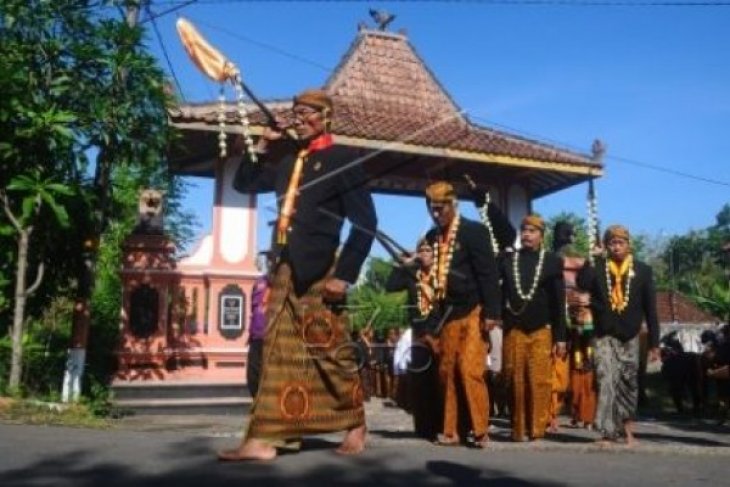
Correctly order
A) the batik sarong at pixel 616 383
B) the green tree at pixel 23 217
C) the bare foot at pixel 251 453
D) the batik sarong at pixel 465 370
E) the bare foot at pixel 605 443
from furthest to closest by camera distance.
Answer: the green tree at pixel 23 217
the batik sarong at pixel 616 383
the bare foot at pixel 605 443
the batik sarong at pixel 465 370
the bare foot at pixel 251 453

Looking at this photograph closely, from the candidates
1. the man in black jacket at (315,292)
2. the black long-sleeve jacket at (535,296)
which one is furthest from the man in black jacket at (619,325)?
the man in black jacket at (315,292)

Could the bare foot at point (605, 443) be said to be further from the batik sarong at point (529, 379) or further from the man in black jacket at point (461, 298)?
the man in black jacket at point (461, 298)

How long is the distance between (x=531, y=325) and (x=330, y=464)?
2.56 m

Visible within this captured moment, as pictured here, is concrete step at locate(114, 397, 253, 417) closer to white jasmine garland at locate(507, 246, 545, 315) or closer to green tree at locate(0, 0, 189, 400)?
green tree at locate(0, 0, 189, 400)

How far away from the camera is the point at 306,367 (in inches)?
177

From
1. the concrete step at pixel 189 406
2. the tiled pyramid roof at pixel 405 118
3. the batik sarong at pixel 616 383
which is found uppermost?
the tiled pyramid roof at pixel 405 118

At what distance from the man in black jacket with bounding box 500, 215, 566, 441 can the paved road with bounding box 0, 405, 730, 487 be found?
64cm

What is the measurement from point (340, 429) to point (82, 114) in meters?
5.19

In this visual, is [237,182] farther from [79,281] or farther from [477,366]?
[79,281]

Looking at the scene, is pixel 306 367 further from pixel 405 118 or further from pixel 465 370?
pixel 405 118

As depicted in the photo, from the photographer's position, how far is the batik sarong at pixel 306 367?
4.38m

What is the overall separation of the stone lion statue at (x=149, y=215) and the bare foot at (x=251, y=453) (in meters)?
7.93

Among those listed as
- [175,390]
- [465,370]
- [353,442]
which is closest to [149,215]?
[175,390]

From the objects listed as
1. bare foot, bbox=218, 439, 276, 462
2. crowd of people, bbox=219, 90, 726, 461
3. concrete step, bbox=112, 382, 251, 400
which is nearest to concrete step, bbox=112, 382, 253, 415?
concrete step, bbox=112, 382, 251, 400
